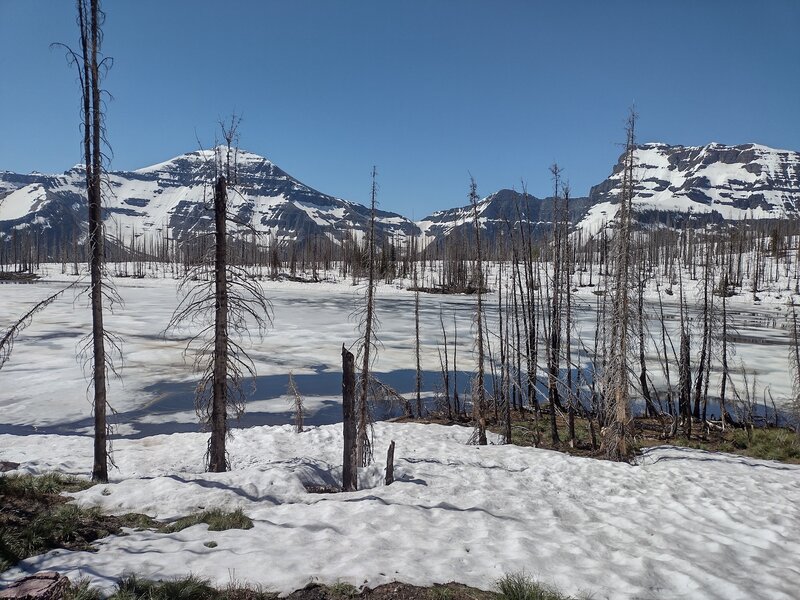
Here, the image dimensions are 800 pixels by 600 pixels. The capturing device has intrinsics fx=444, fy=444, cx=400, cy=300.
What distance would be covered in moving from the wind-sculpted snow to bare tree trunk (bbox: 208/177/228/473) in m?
1.14

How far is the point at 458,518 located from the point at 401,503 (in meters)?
1.38

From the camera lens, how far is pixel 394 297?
69812 millimetres

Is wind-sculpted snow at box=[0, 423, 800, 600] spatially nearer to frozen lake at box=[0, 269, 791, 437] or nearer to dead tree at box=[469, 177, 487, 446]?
dead tree at box=[469, 177, 487, 446]

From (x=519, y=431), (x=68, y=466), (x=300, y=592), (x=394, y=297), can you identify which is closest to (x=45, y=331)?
(x=68, y=466)

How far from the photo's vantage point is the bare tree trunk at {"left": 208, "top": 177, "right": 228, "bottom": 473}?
39.7 feet

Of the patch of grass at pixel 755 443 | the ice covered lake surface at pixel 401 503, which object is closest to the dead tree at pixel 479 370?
the ice covered lake surface at pixel 401 503

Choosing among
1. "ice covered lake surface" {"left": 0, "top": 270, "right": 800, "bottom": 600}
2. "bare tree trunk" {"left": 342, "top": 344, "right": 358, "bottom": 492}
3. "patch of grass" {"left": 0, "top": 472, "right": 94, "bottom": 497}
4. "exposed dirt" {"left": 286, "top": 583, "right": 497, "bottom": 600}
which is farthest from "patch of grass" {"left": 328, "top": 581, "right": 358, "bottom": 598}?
"patch of grass" {"left": 0, "top": 472, "right": 94, "bottom": 497}

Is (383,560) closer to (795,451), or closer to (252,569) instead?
(252,569)

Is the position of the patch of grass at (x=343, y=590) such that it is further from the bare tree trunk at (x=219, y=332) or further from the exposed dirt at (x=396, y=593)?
the bare tree trunk at (x=219, y=332)

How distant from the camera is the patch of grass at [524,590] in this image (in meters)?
5.43

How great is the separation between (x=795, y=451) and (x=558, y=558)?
15521 millimetres

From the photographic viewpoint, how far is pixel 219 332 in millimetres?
12398

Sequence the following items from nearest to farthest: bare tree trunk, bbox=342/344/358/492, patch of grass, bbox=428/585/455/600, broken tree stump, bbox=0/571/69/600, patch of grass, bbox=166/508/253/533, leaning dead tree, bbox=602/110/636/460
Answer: broken tree stump, bbox=0/571/69/600 < patch of grass, bbox=428/585/455/600 < patch of grass, bbox=166/508/253/533 < bare tree trunk, bbox=342/344/358/492 < leaning dead tree, bbox=602/110/636/460

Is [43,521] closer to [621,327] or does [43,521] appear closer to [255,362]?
[621,327]
